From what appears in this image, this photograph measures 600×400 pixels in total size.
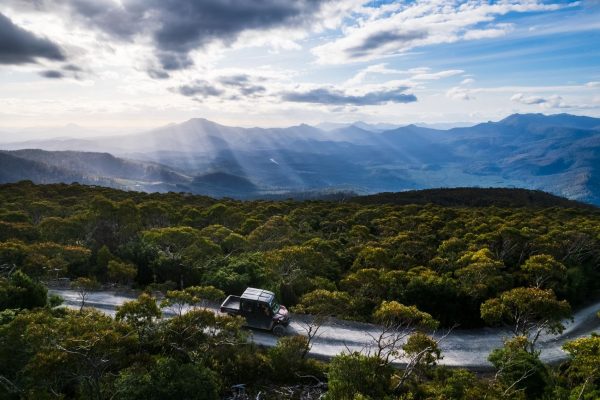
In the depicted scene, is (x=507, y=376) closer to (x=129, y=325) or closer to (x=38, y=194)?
(x=129, y=325)

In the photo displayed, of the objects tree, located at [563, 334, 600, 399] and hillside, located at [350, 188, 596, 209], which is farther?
hillside, located at [350, 188, 596, 209]

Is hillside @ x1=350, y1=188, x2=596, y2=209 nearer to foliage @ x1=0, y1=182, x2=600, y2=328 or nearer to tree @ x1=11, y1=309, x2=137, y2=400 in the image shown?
foliage @ x1=0, y1=182, x2=600, y2=328

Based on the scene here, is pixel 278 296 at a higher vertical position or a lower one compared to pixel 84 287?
lower

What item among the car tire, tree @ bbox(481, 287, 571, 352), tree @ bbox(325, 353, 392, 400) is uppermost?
tree @ bbox(481, 287, 571, 352)

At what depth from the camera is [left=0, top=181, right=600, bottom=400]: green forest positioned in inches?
640

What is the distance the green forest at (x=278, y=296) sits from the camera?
16.3 metres

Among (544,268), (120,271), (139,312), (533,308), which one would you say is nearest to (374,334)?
(533,308)

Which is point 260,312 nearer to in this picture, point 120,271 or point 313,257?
point 313,257

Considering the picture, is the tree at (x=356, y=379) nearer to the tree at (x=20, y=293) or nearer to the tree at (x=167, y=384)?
the tree at (x=167, y=384)

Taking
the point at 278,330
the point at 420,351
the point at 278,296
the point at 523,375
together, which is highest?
the point at 420,351

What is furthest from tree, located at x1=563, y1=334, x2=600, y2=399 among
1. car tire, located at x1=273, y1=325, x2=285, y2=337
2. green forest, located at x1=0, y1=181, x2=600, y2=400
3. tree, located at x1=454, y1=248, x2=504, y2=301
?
car tire, located at x1=273, y1=325, x2=285, y2=337

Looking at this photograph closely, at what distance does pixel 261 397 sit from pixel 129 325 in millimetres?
7146

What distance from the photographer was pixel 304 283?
31.8 m

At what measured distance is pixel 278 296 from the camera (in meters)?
31.0
